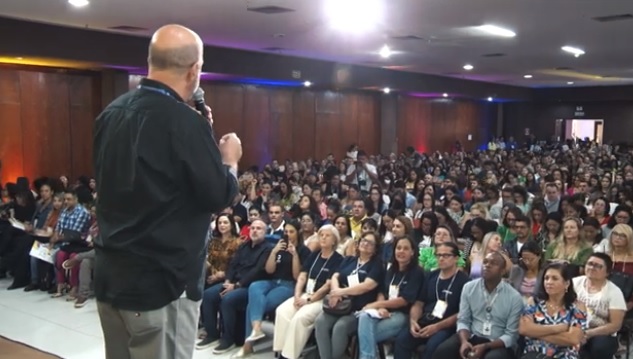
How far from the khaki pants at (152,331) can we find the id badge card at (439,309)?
9.53ft

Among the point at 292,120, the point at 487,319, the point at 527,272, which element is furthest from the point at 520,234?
the point at 292,120

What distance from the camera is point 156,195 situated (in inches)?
53.2

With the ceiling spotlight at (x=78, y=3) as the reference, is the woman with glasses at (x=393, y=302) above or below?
below

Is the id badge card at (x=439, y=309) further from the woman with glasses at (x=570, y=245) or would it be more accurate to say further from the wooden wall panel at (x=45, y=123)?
the wooden wall panel at (x=45, y=123)

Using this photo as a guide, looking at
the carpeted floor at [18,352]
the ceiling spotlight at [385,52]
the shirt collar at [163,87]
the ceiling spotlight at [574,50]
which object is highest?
the ceiling spotlight at [574,50]

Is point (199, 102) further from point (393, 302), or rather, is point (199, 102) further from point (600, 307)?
point (600, 307)

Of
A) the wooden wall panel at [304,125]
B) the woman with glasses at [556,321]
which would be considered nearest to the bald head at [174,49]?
the woman with glasses at [556,321]

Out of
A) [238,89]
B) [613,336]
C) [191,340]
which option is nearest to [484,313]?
[613,336]

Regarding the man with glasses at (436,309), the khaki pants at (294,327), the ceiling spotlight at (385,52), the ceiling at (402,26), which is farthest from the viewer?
the ceiling spotlight at (385,52)

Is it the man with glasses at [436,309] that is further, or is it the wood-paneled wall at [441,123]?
the wood-paneled wall at [441,123]

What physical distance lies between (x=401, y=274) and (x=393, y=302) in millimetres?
236

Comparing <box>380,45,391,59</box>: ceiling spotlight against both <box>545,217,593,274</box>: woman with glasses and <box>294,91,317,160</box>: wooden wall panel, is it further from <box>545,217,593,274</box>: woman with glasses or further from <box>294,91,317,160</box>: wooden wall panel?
<box>545,217,593,274</box>: woman with glasses

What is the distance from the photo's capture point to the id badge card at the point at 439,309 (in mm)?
4152

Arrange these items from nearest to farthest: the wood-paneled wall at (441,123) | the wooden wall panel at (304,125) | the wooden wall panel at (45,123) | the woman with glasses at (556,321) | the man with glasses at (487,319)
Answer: the woman with glasses at (556,321)
the man with glasses at (487,319)
the wooden wall panel at (45,123)
the wooden wall panel at (304,125)
the wood-paneled wall at (441,123)
